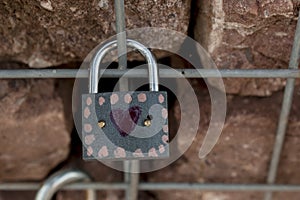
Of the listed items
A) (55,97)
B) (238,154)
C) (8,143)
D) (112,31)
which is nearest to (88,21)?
(112,31)

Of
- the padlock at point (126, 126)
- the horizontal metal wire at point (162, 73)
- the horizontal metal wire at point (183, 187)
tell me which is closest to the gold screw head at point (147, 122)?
the padlock at point (126, 126)

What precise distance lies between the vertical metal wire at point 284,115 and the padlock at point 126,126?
239mm

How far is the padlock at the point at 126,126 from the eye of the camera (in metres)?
0.72

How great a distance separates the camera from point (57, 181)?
934mm

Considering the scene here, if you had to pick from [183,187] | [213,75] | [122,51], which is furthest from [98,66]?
[183,187]

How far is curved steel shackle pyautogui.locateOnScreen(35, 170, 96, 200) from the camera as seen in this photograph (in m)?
0.93

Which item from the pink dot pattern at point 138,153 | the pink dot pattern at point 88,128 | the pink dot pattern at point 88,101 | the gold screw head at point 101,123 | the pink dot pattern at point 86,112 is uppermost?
the pink dot pattern at point 88,101

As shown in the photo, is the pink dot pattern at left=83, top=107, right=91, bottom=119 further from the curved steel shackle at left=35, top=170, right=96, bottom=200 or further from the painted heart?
the curved steel shackle at left=35, top=170, right=96, bottom=200

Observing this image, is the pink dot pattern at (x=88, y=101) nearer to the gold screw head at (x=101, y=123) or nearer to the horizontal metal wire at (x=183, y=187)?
the gold screw head at (x=101, y=123)

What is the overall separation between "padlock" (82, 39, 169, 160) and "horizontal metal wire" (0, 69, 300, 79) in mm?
76

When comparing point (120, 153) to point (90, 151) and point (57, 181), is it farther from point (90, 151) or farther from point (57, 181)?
point (57, 181)

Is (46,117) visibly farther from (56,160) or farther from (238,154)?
(238,154)

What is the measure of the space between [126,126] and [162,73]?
12cm

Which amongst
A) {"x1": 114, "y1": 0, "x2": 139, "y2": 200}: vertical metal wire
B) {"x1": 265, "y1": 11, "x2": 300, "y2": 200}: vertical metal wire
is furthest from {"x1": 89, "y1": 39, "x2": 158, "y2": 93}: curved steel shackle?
{"x1": 265, "y1": 11, "x2": 300, "y2": 200}: vertical metal wire
